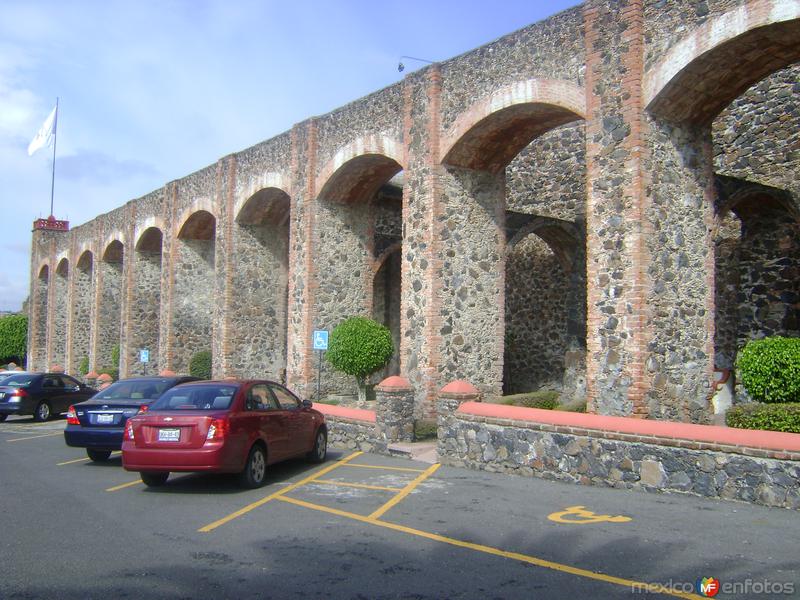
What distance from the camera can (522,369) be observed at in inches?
907

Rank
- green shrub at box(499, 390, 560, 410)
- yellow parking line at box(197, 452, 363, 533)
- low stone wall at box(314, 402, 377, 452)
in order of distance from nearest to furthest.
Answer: yellow parking line at box(197, 452, 363, 533)
low stone wall at box(314, 402, 377, 452)
green shrub at box(499, 390, 560, 410)

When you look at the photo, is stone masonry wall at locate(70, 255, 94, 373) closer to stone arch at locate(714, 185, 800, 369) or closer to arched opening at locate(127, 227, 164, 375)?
arched opening at locate(127, 227, 164, 375)

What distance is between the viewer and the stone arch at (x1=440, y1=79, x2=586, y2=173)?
12867 millimetres

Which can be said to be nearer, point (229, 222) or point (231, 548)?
point (231, 548)

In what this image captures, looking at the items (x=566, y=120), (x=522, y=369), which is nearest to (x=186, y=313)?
(x=522, y=369)

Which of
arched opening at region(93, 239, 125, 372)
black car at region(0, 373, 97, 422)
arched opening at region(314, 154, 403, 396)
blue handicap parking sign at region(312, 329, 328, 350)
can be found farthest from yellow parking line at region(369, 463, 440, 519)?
arched opening at region(93, 239, 125, 372)

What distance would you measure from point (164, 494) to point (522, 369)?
1541 centimetres

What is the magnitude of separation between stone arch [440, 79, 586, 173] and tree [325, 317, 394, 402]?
479cm

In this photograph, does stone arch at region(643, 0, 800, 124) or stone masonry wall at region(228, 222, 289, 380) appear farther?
stone masonry wall at region(228, 222, 289, 380)

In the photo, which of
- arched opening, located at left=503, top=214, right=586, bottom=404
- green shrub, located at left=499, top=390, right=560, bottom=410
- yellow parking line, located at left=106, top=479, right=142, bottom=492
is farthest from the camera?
arched opening, located at left=503, top=214, right=586, bottom=404

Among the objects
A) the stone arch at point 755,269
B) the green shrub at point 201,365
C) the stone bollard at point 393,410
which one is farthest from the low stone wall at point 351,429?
the green shrub at point 201,365

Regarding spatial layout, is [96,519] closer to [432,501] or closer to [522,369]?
[432,501]

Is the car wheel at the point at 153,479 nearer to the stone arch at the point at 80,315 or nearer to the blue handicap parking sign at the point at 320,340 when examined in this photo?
the blue handicap parking sign at the point at 320,340

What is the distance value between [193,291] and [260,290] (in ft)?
14.2
